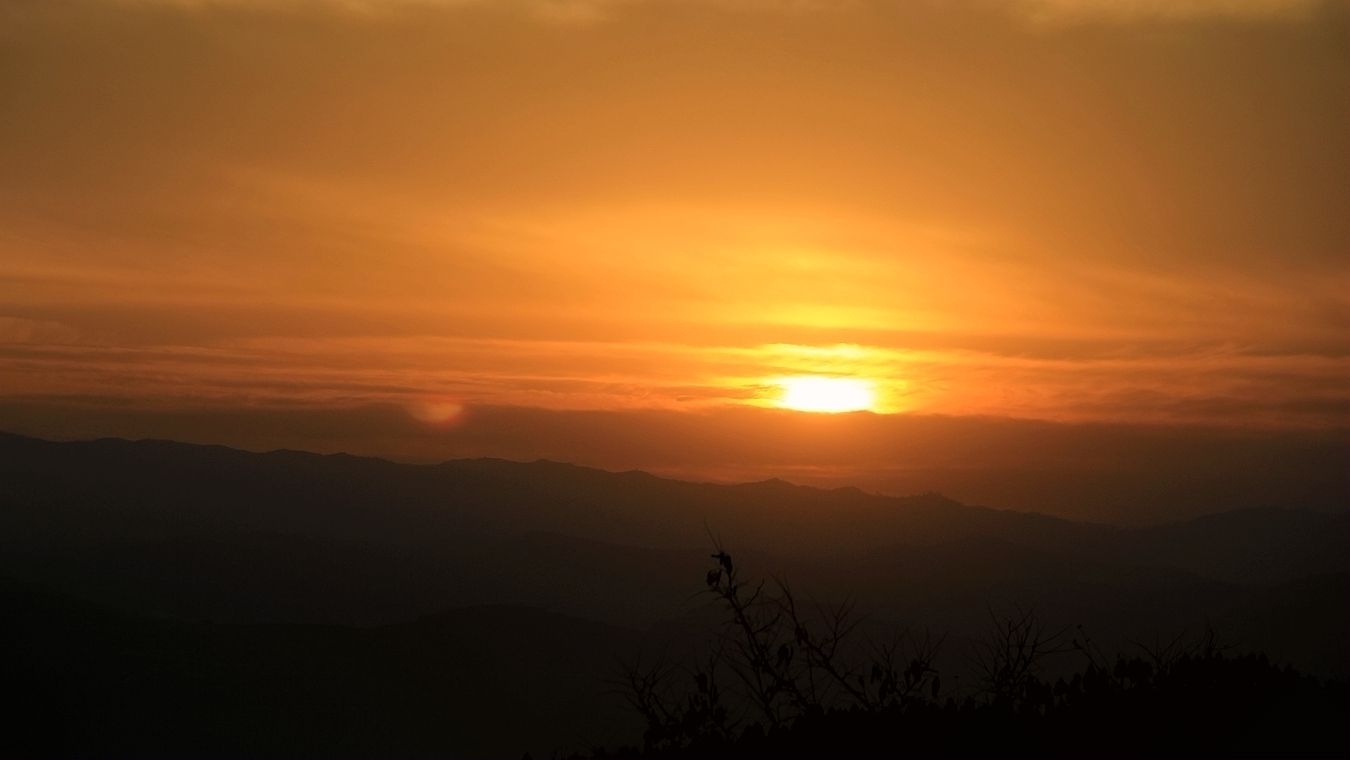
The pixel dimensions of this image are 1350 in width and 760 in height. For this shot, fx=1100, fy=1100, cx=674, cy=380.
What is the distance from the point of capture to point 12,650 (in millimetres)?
157250

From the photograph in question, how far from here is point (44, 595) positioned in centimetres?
18762

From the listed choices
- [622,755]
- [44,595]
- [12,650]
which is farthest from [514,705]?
[622,755]

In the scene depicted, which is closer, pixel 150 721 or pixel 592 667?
pixel 150 721

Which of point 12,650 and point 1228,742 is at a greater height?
point 1228,742

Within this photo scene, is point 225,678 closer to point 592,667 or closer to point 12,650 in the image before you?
point 12,650

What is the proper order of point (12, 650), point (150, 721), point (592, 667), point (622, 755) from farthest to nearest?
point (592, 667) → point (12, 650) → point (150, 721) → point (622, 755)

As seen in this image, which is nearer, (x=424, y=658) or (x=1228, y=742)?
(x=1228, y=742)

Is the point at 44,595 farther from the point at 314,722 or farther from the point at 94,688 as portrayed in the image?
the point at 314,722

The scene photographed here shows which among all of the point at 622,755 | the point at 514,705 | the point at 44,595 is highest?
the point at 622,755

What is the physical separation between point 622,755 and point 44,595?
207 meters

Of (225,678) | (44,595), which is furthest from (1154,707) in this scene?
(44,595)

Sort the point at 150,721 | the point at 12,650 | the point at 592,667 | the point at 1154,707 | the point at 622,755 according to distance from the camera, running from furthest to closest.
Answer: the point at 592,667
the point at 12,650
the point at 150,721
the point at 622,755
the point at 1154,707

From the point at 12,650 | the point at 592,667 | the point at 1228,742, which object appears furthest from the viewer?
the point at 592,667

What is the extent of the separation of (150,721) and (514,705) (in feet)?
165
